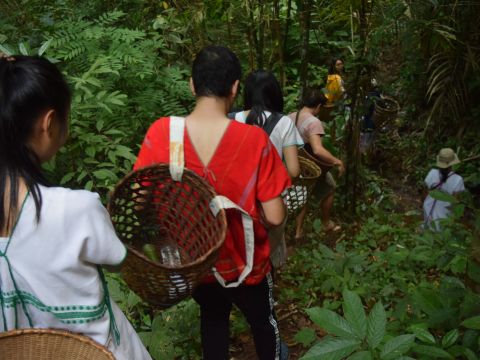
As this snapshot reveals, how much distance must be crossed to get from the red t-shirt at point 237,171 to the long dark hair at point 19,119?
2.30 feet

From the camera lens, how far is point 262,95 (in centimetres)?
278

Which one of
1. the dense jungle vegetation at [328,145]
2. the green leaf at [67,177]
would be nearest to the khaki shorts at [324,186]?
the dense jungle vegetation at [328,145]

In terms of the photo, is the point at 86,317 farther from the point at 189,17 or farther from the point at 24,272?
the point at 189,17

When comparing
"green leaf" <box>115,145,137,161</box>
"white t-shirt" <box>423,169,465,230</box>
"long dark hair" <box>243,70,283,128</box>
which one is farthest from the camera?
"white t-shirt" <box>423,169,465,230</box>

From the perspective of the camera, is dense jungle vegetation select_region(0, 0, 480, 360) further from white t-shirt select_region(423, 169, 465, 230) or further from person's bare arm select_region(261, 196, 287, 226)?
person's bare arm select_region(261, 196, 287, 226)

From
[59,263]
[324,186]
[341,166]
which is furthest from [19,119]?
[324,186]

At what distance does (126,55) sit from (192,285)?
7.68ft

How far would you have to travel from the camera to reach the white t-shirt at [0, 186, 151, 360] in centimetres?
128

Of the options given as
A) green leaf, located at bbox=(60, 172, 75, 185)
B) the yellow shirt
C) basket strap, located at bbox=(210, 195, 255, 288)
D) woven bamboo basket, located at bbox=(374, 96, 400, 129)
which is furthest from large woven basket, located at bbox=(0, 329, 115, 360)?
woven bamboo basket, located at bbox=(374, 96, 400, 129)

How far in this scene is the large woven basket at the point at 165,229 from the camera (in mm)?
1740

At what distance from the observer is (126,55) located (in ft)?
11.9

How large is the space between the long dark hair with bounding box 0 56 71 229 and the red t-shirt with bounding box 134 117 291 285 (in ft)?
2.30

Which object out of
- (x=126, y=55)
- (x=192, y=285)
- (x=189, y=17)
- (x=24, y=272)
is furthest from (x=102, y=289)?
(x=189, y=17)

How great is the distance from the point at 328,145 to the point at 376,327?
3.48 metres
